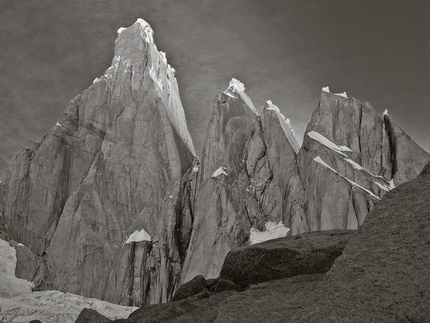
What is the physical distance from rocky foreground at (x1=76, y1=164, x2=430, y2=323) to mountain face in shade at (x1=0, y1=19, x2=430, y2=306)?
62878 mm

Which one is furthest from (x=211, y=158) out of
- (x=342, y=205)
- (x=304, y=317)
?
(x=304, y=317)

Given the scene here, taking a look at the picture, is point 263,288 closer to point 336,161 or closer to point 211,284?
point 211,284

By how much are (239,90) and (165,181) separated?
34.1 meters

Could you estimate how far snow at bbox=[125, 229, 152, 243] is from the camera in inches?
3713

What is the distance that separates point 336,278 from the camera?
10.8 metres

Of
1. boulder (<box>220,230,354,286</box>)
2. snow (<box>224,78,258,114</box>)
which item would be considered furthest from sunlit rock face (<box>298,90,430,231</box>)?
boulder (<box>220,230,354,286</box>)

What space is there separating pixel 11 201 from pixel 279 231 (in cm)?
6406

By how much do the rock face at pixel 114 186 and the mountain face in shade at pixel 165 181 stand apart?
26cm

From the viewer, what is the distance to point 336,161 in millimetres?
89188

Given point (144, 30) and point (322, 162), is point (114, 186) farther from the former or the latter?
point (144, 30)

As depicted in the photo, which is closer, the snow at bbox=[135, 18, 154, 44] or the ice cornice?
the snow at bbox=[135, 18, 154, 44]

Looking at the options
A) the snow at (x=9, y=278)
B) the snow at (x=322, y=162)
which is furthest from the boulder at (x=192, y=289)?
the snow at (x=9, y=278)

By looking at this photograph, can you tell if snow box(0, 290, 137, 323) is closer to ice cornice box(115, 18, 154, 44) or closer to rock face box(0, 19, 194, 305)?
rock face box(0, 19, 194, 305)

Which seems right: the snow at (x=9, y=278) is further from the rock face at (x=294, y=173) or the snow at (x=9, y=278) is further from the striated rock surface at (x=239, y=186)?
the rock face at (x=294, y=173)
